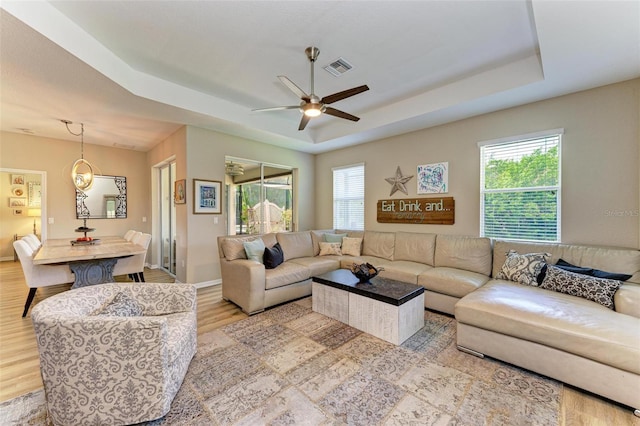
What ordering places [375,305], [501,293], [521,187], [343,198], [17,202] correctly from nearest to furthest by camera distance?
[501,293], [375,305], [521,187], [343,198], [17,202]

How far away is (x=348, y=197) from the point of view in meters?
5.79

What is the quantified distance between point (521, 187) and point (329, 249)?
305 cm

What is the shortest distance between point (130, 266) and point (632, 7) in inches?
Answer: 236

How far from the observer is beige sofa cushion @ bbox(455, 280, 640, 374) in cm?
175

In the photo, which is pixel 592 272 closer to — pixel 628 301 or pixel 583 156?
pixel 628 301

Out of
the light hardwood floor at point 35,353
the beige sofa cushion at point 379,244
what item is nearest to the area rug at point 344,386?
the light hardwood floor at point 35,353

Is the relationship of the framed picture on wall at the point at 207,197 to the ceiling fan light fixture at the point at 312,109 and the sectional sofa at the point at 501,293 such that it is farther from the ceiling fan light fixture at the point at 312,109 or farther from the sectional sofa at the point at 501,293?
the ceiling fan light fixture at the point at 312,109

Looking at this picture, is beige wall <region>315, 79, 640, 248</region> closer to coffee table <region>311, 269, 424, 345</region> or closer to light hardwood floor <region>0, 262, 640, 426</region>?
coffee table <region>311, 269, 424, 345</region>

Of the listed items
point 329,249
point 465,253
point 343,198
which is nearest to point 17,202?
point 329,249

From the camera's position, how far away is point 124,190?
6113 millimetres

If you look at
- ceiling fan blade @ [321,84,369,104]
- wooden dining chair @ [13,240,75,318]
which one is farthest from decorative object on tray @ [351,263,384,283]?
wooden dining chair @ [13,240,75,318]

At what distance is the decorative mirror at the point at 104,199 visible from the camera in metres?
5.70

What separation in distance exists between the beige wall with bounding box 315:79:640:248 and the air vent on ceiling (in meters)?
2.12

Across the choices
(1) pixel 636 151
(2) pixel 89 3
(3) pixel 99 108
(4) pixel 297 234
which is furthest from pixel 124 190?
(1) pixel 636 151
